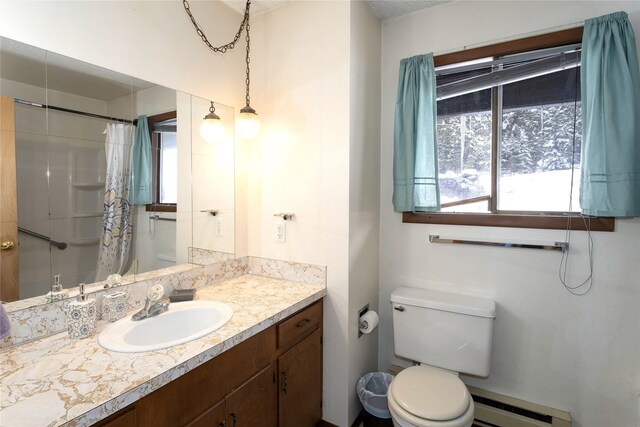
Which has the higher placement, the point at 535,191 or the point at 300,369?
the point at 535,191

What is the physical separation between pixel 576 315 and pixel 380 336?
113 cm

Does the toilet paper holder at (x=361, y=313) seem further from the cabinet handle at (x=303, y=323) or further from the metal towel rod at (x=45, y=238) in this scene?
the metal towel rod at (x=45, y=238)

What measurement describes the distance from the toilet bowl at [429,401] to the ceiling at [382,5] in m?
2.16

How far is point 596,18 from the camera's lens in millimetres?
1474

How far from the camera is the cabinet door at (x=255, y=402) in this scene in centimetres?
117

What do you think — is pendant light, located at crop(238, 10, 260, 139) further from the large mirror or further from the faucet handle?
the faucet handle

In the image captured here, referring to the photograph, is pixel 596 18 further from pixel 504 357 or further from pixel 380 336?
pixel 380 336

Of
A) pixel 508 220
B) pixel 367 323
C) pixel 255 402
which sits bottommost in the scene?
pixel 255 402

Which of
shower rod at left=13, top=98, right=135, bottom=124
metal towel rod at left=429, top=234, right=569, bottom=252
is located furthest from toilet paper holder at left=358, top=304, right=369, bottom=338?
shower rod at left=13, top=98, right=135, bottom=124

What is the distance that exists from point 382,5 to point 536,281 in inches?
73.8

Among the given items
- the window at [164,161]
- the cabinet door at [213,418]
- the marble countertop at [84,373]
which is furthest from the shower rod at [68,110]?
the cabinet door at [213,418]

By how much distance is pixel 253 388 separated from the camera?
1263 millimetres

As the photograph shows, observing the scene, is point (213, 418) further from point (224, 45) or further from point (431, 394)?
point (224, 45)

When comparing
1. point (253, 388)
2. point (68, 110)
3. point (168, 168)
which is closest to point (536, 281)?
point (253, 388)
